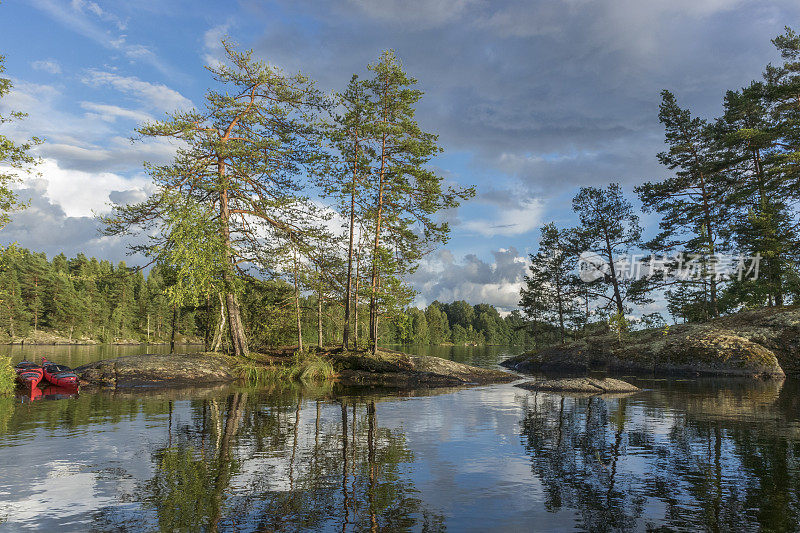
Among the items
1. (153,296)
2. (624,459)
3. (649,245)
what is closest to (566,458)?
(624,459)

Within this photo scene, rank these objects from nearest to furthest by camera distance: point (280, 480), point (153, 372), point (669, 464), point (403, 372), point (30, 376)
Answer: point (280, 480)
point (669, 464)
point (30, 376)
point (153, 372)
point (403, 372)

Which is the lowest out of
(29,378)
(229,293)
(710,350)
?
(29,378)

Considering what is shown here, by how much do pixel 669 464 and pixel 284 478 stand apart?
656 centimetres

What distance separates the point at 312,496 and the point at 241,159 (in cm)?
2437

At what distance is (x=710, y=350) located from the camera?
3042 cm

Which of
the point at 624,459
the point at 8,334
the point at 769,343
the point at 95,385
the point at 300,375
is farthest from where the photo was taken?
the point at 8,334

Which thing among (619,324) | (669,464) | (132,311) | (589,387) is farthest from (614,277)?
(132,311)

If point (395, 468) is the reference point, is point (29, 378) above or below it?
below

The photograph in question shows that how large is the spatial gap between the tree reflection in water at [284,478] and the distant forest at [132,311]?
15.2m

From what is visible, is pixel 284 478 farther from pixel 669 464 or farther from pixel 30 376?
pixel 30 376

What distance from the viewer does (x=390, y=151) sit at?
27.5m

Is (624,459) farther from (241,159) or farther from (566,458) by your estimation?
(241,159)

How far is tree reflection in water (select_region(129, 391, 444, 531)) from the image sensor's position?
539 cm

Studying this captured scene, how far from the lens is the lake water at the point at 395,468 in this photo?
553 cm
